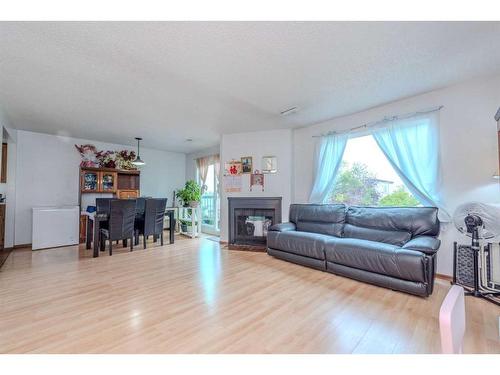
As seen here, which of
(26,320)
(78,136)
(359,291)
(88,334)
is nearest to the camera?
(88,334)

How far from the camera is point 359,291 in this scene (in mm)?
2553

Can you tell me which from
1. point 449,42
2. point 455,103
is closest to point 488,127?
point 455,103

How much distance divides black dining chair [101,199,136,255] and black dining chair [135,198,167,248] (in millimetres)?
287

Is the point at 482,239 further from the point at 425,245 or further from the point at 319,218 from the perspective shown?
the point at 319,218

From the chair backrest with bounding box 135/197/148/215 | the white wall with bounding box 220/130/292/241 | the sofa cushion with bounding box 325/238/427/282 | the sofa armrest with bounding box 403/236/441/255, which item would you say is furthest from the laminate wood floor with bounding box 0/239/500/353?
the white wall with bounding box 220/130/292/241

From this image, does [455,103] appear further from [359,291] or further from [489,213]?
[359,291]

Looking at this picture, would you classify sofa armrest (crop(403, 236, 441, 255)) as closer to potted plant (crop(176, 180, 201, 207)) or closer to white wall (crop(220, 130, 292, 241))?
white wall (crop(220, 130, 292, 241))

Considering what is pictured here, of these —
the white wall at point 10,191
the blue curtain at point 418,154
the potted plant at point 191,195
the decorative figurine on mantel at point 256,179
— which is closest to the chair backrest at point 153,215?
the potted plant at point 191,195

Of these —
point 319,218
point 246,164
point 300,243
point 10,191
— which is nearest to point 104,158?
point 10,191

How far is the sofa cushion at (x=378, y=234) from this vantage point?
3.01 metres

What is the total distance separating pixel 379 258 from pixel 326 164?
1.95 metres

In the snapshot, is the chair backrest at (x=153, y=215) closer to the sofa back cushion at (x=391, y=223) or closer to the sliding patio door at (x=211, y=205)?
the sliding patio door at (x=211, y=205)

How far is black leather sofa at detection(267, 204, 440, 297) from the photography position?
240 centimetres

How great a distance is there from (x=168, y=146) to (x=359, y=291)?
561 cm
